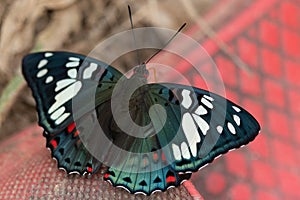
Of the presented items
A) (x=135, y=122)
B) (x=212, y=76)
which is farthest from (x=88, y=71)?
(x=212, y=76)

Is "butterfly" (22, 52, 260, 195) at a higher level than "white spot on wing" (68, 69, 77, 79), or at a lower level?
lower

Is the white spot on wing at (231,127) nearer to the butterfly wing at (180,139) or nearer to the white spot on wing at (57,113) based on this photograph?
the butterfly wing at (180,139)

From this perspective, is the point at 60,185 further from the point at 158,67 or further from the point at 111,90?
the point at 158,67

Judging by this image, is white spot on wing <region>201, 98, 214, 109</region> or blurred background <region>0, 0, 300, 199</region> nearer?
white spot on wing <region>201, 98, 214, 109</region>

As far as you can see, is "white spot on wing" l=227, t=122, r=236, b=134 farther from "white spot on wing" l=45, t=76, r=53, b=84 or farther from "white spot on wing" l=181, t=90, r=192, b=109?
"white spot on wing" l=45, t=76, r=53, b=84

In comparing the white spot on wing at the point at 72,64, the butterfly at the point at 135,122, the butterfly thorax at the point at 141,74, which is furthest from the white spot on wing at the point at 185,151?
the white spot on wing at the point at 72,64

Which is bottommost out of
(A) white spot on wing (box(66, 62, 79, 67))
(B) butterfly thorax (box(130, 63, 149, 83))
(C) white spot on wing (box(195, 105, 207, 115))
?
(C) white spot on wing (box(195, 105, 207, 115))

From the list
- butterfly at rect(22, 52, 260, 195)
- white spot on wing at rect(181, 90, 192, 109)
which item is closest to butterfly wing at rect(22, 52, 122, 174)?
butterfly at rect(22, 52, 260, 195)

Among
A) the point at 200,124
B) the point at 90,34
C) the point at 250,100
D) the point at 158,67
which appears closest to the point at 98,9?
the point at 90,34
